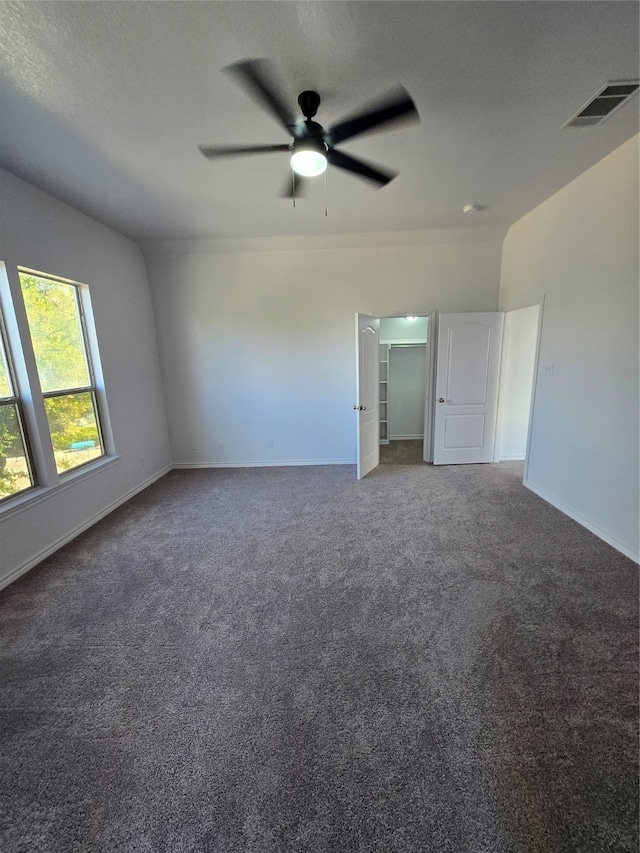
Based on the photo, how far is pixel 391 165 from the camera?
96.3 inches

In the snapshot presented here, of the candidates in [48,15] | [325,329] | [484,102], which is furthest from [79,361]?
[484,102]

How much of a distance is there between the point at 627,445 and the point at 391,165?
281cm

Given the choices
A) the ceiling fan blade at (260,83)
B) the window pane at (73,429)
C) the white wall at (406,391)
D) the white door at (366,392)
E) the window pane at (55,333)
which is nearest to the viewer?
the ceiling fan blade at (260,83)

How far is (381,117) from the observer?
61.7 inches

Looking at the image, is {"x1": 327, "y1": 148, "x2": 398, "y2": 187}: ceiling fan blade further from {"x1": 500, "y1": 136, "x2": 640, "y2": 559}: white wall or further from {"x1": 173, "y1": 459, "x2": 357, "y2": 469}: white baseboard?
{"x1": 173, "y1": 459, "x2": 357, "y2": 469}: white baseboard

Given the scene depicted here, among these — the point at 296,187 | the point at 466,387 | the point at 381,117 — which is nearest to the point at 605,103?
the point at 381,117

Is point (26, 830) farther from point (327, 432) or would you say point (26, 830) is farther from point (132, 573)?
point (327, 432)

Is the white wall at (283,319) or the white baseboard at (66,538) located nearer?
the white baseboard at (66,538)

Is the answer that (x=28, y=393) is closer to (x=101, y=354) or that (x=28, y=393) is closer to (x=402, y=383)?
(x=101, y=354)

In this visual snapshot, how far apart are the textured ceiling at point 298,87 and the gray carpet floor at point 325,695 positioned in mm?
2971

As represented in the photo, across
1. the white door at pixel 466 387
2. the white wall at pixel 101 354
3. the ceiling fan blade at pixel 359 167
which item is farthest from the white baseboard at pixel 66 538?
the white door at pixel 466 387

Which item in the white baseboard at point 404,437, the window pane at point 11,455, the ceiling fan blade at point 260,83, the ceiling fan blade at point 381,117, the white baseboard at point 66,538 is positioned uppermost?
the ceiling fan blade at point 260,83

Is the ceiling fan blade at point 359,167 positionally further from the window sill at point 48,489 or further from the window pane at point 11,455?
the window sill at point 48,489

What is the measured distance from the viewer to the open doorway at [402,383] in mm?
5309
